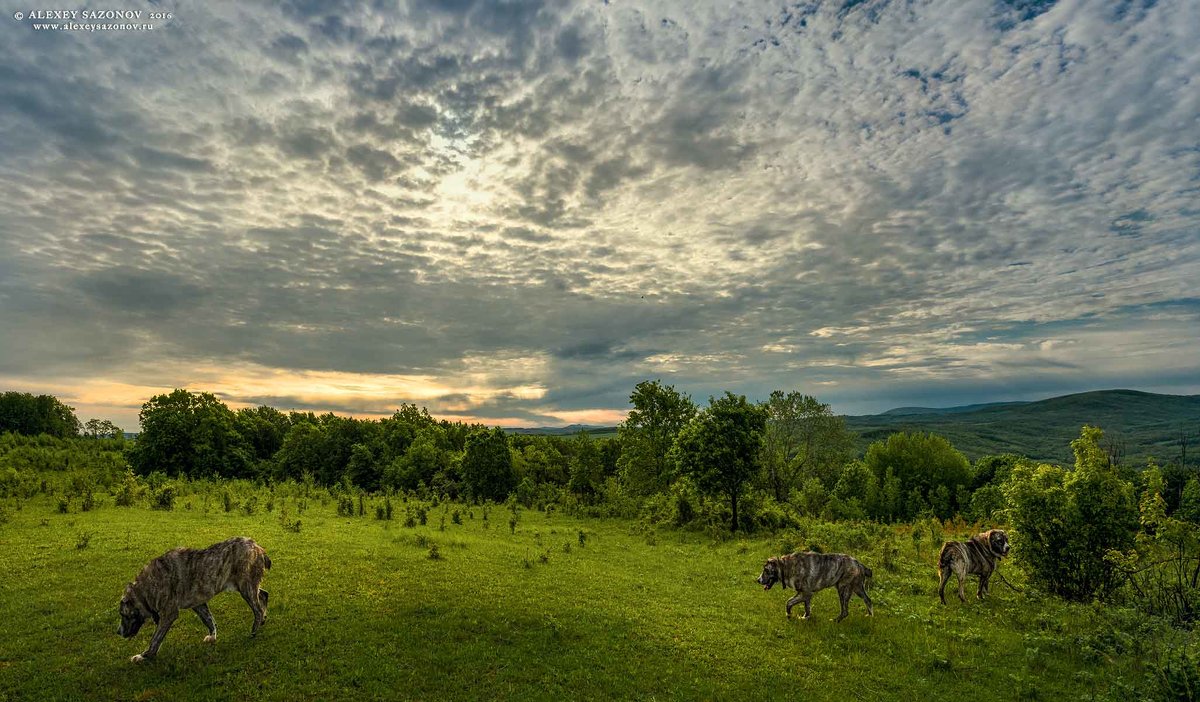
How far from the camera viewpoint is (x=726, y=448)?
3878cm

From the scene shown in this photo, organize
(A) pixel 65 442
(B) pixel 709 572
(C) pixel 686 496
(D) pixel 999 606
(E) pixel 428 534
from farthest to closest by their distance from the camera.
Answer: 1. (A) pixel 65 442
2. (C) pixel 686 496
3. (E) pixel 428 534
4. (B) pixel 709 572
5. (D) pixel 999 606

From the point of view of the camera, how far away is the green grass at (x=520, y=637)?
12.1m

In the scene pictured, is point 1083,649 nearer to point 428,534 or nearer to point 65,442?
point 428,534

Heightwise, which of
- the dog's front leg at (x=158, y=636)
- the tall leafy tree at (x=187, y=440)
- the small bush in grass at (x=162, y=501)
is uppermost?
the tall leafy tree at (x=187, y=440)

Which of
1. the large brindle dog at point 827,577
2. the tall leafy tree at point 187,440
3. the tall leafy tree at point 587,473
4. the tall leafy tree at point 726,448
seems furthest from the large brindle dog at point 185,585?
the tall leafy tree at point 187,440

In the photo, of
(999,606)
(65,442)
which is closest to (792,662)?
(999,606)

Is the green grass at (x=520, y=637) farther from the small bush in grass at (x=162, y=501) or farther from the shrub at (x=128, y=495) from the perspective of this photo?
the shrub at (x=128, y=495)

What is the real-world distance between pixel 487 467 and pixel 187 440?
111 ft

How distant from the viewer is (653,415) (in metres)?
53.2

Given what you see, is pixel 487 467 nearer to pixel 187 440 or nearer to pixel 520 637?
pixel 187 440

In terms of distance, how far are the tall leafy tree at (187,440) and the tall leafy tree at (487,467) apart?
28.4m

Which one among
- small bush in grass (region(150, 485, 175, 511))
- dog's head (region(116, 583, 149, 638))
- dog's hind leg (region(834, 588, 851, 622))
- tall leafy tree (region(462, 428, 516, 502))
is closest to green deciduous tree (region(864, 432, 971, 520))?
tall leafy tree (region(462, 428, 516, 502))

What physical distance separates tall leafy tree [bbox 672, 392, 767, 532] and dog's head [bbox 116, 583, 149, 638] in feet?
108

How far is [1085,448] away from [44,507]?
176 ft
